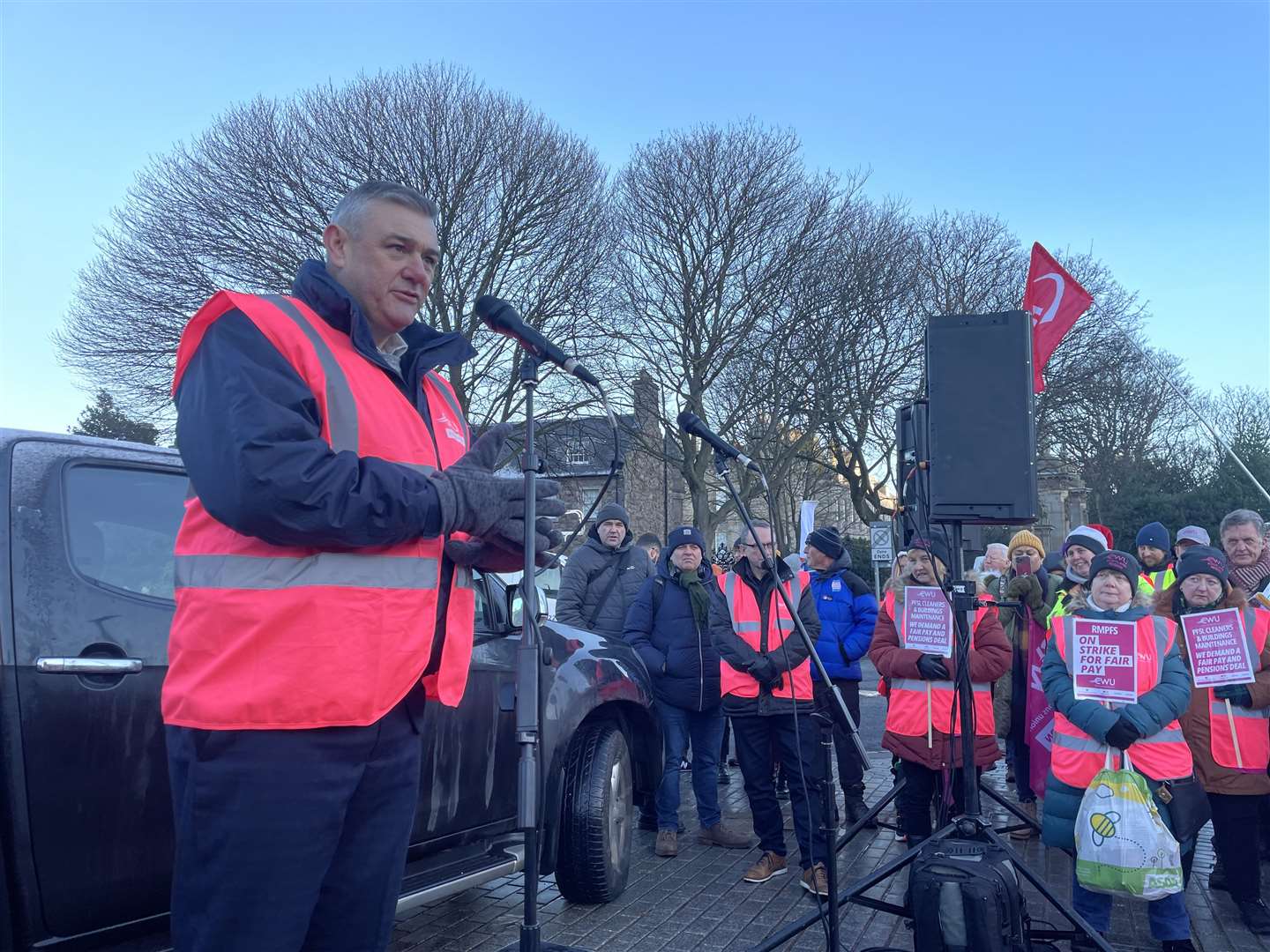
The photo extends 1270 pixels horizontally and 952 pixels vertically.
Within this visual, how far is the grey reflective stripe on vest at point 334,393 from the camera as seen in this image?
6.26 feet

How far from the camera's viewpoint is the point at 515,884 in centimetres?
547

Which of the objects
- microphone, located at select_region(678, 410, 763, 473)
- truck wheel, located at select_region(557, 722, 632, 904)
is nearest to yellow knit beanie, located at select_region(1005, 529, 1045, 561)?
truck wheel, located at select_region(557, 722, 632, 904)

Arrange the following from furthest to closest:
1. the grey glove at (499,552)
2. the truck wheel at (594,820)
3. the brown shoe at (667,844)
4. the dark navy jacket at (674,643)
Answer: the dark navy jacket at (674,643) → the brown shoe at (667,844) → the truck wheel at (594,820) → the grey glove at (499,552)

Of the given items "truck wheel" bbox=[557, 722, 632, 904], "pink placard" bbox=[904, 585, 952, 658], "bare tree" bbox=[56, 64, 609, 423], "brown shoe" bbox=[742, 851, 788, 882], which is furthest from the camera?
"bare tree" bbox=[56, 64, 609, 423]

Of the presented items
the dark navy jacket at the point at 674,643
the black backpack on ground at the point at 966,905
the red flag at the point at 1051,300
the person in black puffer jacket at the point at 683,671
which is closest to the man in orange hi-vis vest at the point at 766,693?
the person in black puffer jacket at the point at 683,671

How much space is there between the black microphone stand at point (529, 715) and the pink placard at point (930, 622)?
3.01 metres

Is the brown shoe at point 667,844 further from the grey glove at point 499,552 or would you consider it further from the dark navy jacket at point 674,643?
the grey glove at point 499,552

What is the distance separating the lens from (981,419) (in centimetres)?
443

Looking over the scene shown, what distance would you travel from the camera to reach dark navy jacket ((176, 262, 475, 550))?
1.72 meters

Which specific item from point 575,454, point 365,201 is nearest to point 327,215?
point 575,454

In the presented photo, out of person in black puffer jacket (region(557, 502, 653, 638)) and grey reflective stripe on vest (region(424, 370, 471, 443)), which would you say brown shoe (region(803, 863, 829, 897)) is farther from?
grey reflective stripe on vest (region(424, 370, 471, 443))

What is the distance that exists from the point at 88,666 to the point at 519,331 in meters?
1.49

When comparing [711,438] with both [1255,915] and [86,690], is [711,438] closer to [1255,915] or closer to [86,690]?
[86,690]

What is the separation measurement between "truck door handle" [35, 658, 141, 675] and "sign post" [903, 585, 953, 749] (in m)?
3.57
